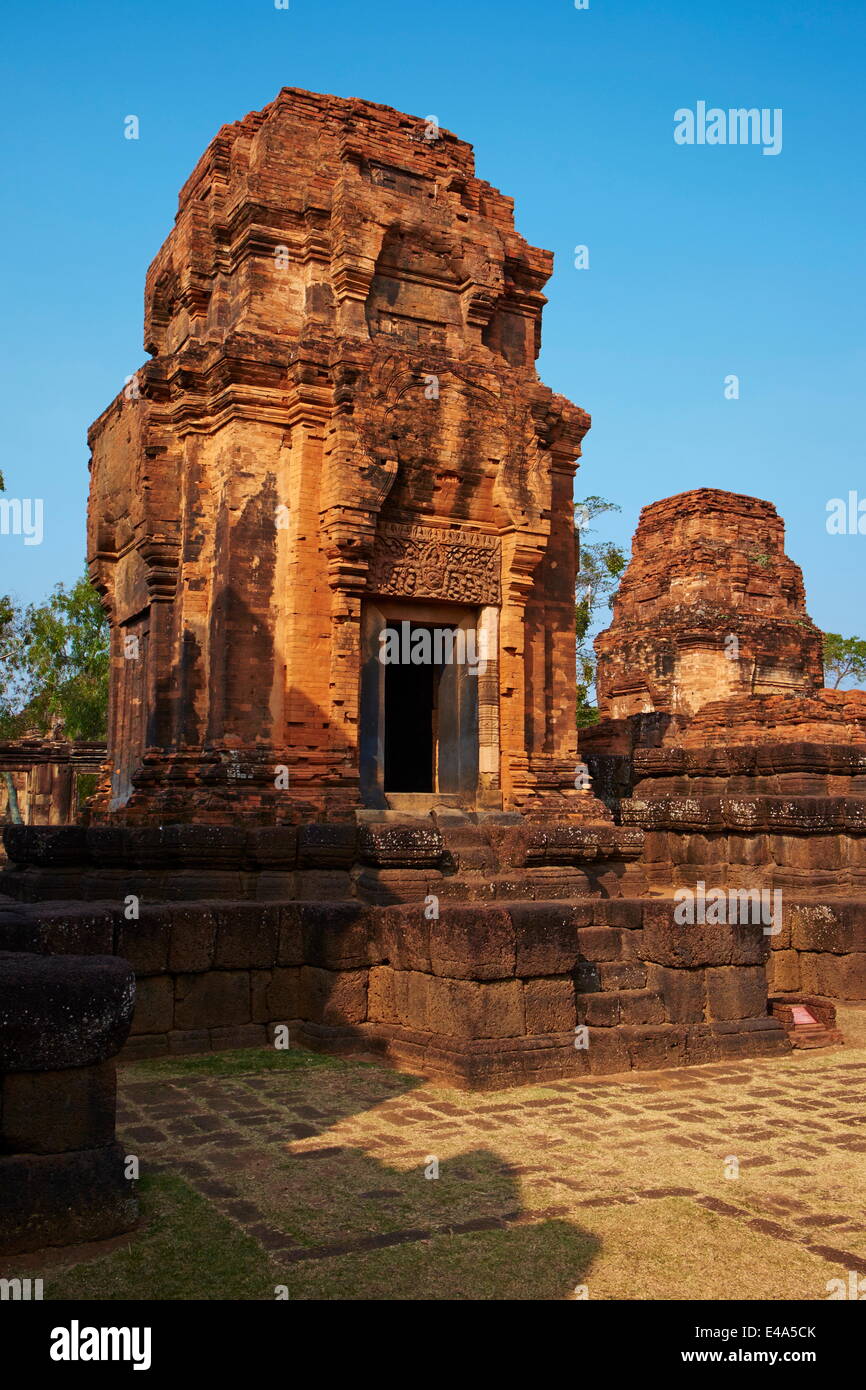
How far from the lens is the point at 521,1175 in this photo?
208 inches

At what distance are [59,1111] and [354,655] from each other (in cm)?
688

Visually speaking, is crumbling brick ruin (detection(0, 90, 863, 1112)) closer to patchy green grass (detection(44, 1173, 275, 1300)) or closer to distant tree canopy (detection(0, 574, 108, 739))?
patchy green grass (detection(44, 1173, 275, 1300))

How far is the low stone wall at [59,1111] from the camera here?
171 inches

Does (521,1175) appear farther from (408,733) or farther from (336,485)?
(408,733)

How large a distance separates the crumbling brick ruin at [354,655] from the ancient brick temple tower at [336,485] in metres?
0.03

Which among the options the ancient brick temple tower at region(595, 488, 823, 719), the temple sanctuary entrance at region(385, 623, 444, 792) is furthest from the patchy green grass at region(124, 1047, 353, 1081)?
the ancient brick temple tower at region(595, 488, 823, 719)

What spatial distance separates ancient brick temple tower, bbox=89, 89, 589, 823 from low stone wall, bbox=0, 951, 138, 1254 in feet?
18.2

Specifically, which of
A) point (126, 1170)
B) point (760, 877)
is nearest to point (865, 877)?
point (760, 877)

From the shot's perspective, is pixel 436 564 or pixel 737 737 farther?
pixel 737 737

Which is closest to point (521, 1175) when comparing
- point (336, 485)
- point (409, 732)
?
point (336, 485)

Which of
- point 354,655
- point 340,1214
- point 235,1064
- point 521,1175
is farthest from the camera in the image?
point 354,655

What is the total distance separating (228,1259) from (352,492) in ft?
25.7

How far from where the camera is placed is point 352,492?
10867mm

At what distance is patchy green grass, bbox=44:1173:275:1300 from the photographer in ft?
12.9
